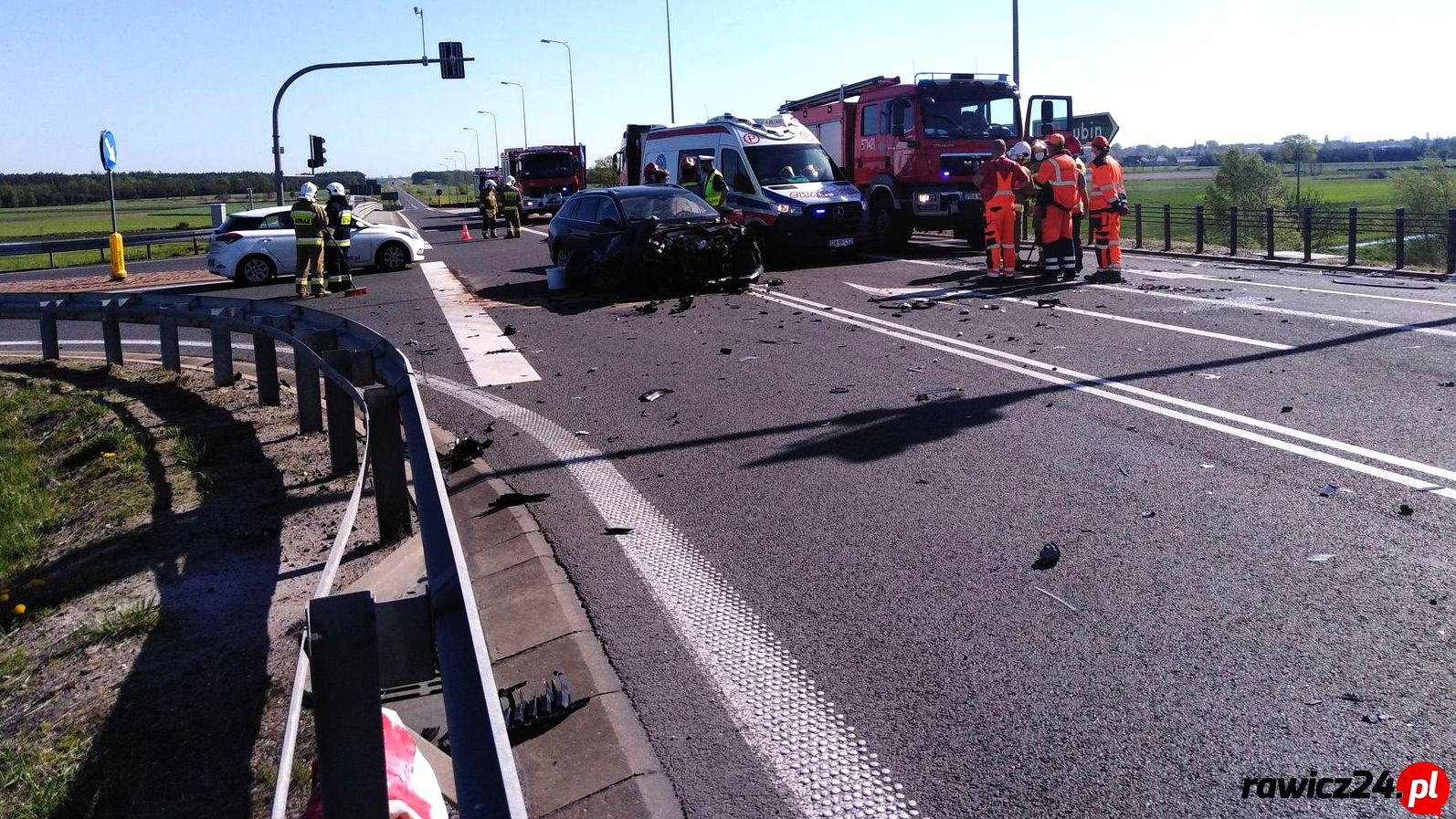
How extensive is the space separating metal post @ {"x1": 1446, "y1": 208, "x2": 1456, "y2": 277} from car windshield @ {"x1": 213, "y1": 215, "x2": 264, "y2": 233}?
779 inches

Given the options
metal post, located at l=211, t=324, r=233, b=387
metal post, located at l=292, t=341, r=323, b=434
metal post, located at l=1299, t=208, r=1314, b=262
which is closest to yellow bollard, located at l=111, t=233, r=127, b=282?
metal post, located at l=211, t=324, r=233, b=387


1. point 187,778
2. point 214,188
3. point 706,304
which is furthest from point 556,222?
point 214,188

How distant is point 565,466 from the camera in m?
7.42

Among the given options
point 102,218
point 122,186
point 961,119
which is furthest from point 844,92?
point 122,186

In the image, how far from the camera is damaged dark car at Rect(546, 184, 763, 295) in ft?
52.5

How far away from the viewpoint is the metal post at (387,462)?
5.45 meters

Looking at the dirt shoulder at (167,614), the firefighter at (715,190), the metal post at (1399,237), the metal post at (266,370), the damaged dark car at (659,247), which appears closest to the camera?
the dirt shoulder at (167,614)

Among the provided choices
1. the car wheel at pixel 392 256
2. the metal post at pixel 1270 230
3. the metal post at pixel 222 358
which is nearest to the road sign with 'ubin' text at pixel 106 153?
the car wheel at pixel 392 256

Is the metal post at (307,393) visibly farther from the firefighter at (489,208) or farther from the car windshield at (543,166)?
the car windshield at (543,166)

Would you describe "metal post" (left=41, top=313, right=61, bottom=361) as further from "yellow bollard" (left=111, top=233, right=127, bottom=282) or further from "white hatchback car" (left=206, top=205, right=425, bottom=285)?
"yellow bollard" (left=111, top=233, right=127, bottom=282)

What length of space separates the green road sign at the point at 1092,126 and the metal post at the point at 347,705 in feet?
72.2

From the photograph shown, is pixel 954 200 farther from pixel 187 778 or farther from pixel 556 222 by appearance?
pixel 187 778

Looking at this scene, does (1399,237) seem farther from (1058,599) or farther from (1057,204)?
(1058,599)

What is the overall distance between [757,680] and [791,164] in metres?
17.2
